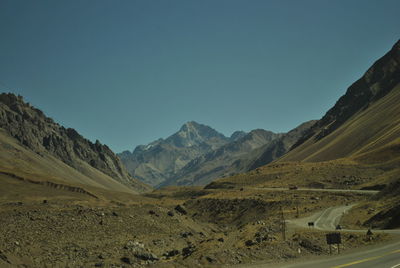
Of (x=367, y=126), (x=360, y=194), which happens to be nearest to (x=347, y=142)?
(x=367, y=126)

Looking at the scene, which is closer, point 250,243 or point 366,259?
point 366,259

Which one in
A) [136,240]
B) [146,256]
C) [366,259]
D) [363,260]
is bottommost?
[366,259]

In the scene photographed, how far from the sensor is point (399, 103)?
188375 millimetres

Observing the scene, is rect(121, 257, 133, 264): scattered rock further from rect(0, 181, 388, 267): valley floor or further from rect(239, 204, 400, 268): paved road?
rect(239, 204, 400, 268): paved road

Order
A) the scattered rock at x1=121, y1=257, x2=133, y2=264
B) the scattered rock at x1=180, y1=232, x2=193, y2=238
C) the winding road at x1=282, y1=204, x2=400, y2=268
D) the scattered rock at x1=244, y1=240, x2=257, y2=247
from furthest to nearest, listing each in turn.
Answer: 1. the scattered rock at x1=180, y1=232, x2=193, y2=238
2. the scattered rock at x1=244, y1=240, x2=257, y2=247
3. the scattered rock at x1=121, y1=257, x2=133, y2=264
4. the winding road at x1=282, y1=204, x2=400, y2=268

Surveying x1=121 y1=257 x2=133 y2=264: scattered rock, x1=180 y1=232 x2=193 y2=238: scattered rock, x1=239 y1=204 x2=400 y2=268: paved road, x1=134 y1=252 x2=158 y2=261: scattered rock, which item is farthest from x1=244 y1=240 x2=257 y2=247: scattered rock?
x1=180 y1=232 x2=193 y2=238: scattered rock

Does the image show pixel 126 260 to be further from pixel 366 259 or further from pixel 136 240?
pixel 366 259

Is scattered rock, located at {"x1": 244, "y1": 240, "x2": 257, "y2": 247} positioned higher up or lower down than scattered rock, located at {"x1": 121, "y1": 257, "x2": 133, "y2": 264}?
lower down

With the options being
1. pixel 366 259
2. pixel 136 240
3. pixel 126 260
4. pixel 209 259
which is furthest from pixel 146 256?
pixel 366 259

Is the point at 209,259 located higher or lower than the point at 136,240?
lower

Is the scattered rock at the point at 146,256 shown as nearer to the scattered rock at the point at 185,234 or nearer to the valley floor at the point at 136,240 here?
the valley floor at the point at 136,240

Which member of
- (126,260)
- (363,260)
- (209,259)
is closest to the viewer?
(363,260)

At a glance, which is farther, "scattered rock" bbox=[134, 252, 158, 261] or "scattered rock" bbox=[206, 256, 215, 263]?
"scattered rock" bbox=[134, 252, 158, 261]

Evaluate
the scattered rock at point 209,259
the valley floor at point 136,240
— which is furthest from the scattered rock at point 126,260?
the scattered rock at point 209,259
